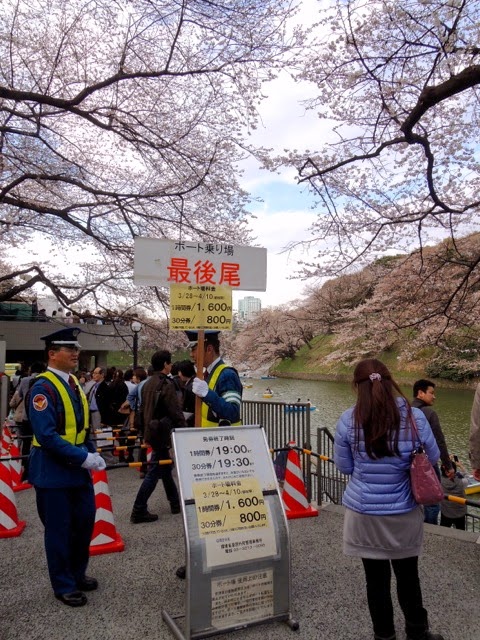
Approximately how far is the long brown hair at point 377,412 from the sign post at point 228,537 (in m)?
0.91

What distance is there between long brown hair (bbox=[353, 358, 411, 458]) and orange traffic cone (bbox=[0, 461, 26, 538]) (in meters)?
4.20

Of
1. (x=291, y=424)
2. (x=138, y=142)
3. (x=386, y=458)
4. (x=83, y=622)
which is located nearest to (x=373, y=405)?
(x=386, y=458)

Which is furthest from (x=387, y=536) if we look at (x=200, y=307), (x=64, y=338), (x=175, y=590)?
(x=64, y=338)

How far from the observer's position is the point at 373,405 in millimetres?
2855

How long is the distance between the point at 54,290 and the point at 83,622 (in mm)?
11938

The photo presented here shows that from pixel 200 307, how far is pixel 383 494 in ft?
6.64

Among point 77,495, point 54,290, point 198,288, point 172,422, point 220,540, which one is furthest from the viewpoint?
point 54,290

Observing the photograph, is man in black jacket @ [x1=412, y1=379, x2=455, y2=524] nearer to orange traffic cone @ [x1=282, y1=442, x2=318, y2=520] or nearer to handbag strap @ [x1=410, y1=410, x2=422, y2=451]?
orange traffic cone @ [x1=282, y1=442, x2=318, y2=520]

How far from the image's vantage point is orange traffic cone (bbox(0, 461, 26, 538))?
529 centimetres

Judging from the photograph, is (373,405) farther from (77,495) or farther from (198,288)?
(77,495)

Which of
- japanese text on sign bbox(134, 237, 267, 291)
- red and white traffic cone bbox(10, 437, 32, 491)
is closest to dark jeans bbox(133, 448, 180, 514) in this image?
japanese text on sign bbox(134, 237, 267, 291)

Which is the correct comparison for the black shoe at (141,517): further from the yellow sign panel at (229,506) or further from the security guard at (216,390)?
the yellow sign panel at (229,506)

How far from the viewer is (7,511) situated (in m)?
5.38

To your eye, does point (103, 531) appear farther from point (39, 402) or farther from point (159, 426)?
point (39, 402)
